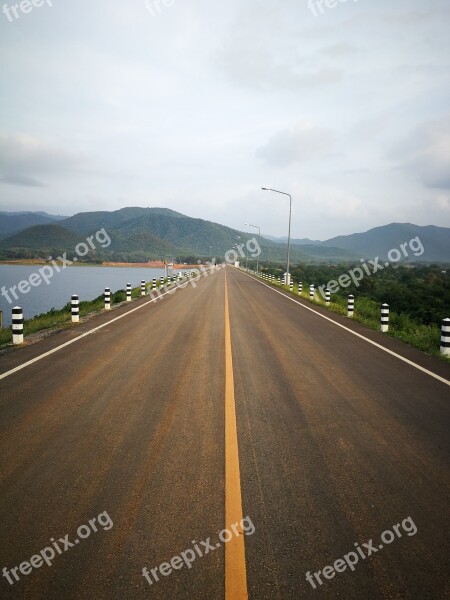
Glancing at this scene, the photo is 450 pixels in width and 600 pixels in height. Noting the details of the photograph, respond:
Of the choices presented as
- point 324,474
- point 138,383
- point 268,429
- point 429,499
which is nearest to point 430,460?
point 429,499

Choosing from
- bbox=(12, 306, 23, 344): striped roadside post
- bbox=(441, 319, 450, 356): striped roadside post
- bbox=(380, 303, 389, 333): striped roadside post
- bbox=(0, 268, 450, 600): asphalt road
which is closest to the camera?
bbox=(0, 268, 450, 600): asphalt road

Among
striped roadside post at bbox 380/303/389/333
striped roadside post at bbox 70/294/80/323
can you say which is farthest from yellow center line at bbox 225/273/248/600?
striped roadside post at bbox 70/294/80/323

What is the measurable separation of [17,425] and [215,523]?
3154 millimetres

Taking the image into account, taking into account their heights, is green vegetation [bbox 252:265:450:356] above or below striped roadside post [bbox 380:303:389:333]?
below

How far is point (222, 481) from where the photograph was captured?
139 inches

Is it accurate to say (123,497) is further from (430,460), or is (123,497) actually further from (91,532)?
(430,460)

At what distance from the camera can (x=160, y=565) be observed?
2572mm

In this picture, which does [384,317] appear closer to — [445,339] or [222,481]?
[445,339]

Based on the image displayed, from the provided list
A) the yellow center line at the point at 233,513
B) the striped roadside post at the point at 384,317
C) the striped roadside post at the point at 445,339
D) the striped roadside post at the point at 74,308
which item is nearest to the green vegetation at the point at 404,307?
the striped roadside post at the point at 384,317

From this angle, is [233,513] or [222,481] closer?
[233,513]

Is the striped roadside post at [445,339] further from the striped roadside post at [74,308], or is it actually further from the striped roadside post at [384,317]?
the striped roadside post at [74,308]

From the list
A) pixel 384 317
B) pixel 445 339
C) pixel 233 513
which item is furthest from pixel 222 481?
pixel 384 317

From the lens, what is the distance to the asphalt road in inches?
98.9

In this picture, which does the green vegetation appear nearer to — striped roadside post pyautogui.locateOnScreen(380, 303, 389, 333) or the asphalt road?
striped roadside post pyautogui.locateOnScreen(380, 303, 389, 333)
